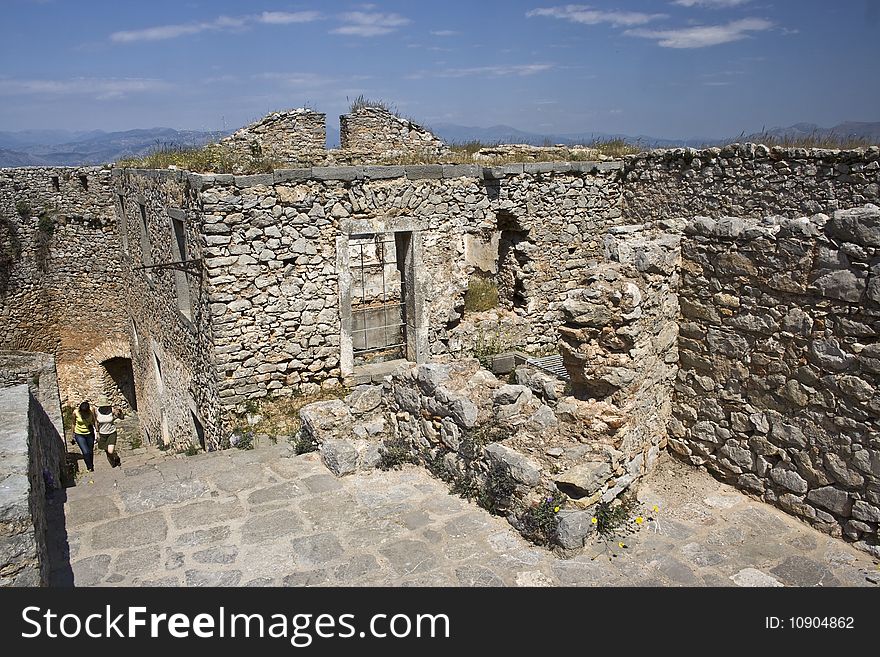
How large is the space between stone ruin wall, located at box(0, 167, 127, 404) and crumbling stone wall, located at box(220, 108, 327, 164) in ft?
16.5

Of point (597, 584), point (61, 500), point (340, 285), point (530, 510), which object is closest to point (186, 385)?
point (340, 285)

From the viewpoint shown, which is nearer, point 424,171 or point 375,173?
point 375,173

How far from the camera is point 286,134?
1501 centimetres

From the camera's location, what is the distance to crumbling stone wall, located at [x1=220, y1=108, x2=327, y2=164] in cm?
1448

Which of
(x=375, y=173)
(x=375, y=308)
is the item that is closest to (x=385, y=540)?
(x=375, y=173)

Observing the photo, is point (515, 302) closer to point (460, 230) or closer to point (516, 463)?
point (460, 230)

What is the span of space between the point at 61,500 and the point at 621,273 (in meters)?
5.81

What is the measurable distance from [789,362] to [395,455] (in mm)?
3881

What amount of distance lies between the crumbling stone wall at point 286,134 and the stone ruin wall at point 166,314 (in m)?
2.57

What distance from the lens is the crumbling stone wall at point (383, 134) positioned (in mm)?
15492

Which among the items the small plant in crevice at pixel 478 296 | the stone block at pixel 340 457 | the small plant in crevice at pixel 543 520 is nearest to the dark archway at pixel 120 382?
the small plant in crevice at pixel 478 296

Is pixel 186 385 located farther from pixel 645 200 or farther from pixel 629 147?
pixel 629 147

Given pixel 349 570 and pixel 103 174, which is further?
pixel 103 174

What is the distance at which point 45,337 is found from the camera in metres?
17.8
